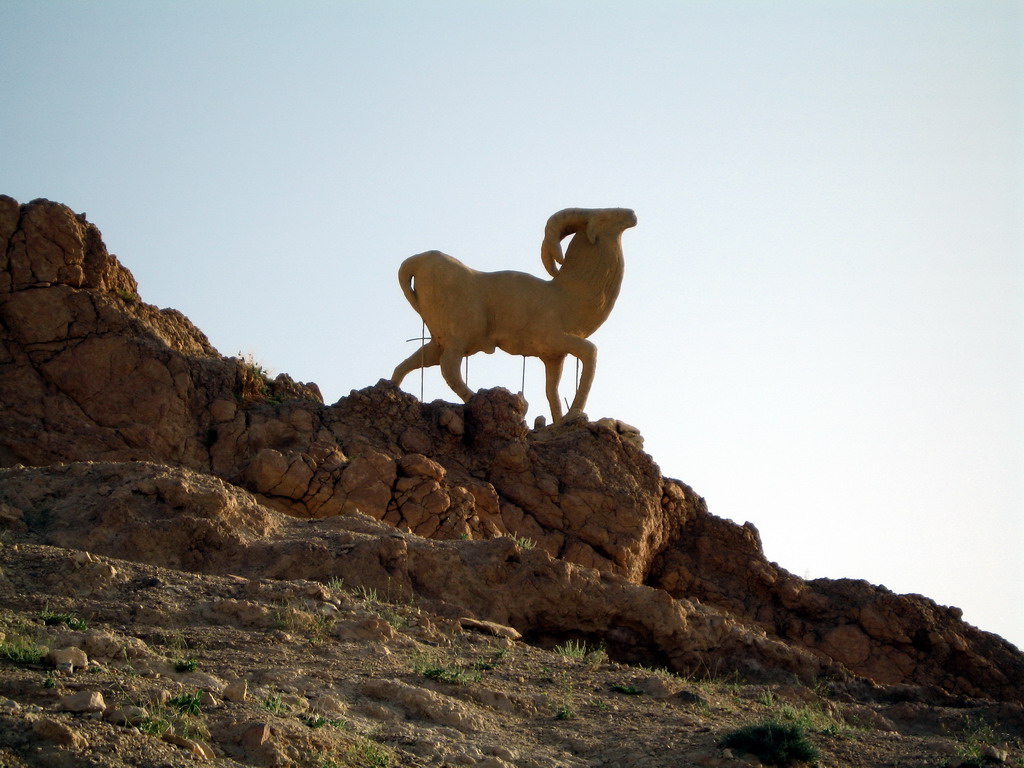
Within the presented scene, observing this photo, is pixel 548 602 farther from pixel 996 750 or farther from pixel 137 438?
pixel 137 438

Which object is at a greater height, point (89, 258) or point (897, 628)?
point (89, 258)

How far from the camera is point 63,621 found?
8984 mm

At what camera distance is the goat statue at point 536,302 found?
59.2 ft

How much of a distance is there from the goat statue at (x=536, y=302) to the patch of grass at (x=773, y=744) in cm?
919

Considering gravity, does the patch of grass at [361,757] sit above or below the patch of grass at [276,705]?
below

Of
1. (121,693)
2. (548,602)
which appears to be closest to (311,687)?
(121,693)

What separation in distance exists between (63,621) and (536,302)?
10.0 m

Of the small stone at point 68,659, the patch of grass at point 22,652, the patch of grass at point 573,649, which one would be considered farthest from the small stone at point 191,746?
the patch of grass at point 573,649

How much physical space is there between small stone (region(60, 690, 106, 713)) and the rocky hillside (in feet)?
0.11

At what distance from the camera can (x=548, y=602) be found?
12180mm

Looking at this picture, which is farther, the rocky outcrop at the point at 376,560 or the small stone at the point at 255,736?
the rocky outcrop at the point at 376,560

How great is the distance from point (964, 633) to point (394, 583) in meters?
7.76

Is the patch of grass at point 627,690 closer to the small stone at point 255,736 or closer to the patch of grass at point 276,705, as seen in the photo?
the patch of grass at point 276,705

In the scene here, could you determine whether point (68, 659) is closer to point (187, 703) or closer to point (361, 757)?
point (187, 703)
